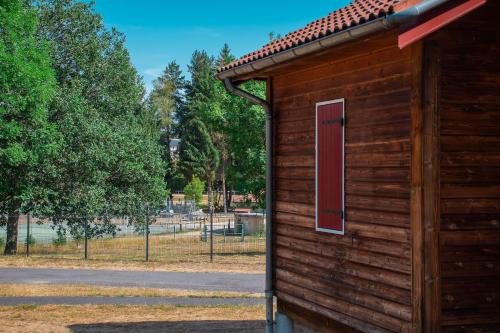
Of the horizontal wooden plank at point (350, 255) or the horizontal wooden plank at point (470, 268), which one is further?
the horizontal wooden plank at point (350, 255)

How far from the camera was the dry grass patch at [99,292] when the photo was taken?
57.5 feet

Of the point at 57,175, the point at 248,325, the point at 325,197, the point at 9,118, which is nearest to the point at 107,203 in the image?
the point at 57,175

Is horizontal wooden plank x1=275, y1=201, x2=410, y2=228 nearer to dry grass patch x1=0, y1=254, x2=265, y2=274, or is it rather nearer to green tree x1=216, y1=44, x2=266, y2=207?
dry grass patch x1=0, y1=254, x2=265, y2=274

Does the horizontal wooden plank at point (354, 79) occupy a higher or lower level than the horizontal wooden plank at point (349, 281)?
higher

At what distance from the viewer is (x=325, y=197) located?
349 inches

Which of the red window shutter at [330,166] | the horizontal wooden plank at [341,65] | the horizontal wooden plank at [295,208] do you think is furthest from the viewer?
the horizontal wooden plank at [295,208]

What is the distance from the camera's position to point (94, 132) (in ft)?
99.7

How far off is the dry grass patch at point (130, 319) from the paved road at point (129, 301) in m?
0.66

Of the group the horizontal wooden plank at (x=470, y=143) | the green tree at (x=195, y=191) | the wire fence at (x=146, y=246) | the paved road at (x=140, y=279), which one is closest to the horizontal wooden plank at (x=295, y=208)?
the horizontal wooden plank at (x=470, y=143)

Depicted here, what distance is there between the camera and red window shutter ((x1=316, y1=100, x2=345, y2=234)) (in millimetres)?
8508

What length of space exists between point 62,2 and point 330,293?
1237 inches

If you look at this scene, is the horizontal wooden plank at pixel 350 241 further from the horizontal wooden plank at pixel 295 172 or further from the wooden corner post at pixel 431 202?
the horizontal wooden plank at pixel 295 172

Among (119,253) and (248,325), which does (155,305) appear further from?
(119,253)

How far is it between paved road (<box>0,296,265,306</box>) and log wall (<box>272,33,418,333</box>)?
644 centimetres
